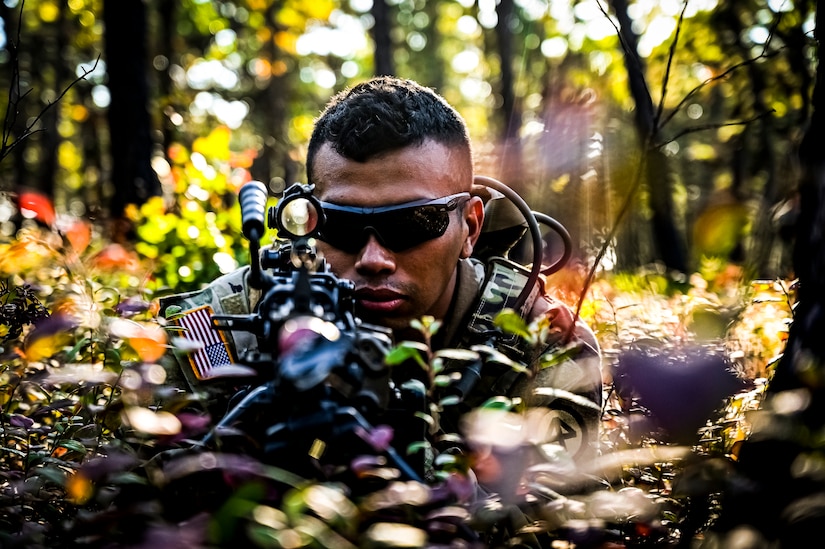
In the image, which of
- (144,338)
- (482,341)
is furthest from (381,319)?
(144,338)

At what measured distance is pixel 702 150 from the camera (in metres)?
22.8

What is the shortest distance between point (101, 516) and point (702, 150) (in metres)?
24.4

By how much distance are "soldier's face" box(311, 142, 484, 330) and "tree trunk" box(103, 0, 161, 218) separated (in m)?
6.51

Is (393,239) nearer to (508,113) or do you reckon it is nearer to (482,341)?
(482,341)

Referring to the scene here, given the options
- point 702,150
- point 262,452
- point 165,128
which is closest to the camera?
point 262,452

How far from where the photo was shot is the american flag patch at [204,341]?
231 cm

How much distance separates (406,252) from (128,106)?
744 cm

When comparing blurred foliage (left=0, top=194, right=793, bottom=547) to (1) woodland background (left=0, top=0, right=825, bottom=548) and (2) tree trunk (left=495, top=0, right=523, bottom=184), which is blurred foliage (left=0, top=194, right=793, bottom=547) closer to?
(1) woodland background (left=0, top=0, right=825, bottom=548)

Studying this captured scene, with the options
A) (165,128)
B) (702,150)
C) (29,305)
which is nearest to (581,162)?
(29,305)

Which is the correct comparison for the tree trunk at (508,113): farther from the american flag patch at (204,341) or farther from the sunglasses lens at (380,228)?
the american flag patch at (204,341)

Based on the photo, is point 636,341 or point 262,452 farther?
point 636,341

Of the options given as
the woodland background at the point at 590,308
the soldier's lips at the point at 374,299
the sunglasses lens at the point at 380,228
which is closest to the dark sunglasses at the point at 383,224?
the sunglasses lens at the point at 380,228

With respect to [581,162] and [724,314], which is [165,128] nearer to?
[581,162]

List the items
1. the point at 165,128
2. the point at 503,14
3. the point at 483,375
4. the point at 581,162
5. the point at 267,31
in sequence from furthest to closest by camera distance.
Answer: the point at 267,31 < the point at 503,14 < the point at 165,128 < the point at 581,162 < the point at 483,375
